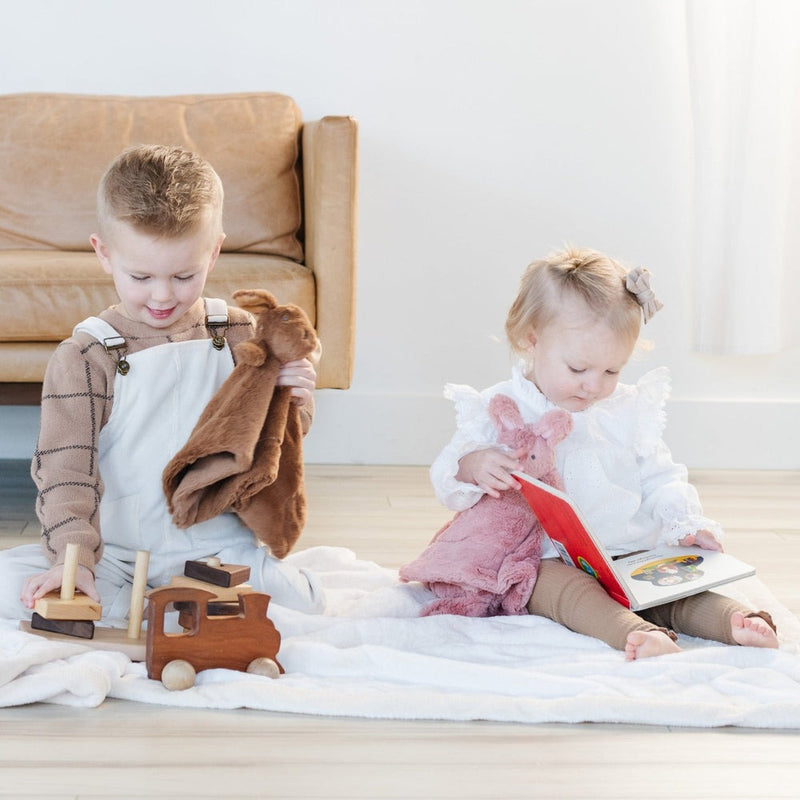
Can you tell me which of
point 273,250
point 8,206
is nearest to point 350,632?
point 273,250

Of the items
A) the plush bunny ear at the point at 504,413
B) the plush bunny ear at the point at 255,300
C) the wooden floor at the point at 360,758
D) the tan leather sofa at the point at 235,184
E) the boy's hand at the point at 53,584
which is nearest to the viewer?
the wooden floor at the point at 360,758

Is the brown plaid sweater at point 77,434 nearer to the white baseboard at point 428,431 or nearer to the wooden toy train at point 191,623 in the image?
the wooden toy train at point 191,623

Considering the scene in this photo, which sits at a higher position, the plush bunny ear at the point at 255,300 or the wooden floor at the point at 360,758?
the plush bunny ear at the point at 255,300

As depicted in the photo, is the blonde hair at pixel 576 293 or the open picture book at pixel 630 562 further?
the blonde hair at pixel 576 293

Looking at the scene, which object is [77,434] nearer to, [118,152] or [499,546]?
[499,546]

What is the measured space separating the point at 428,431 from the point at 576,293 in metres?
1.21

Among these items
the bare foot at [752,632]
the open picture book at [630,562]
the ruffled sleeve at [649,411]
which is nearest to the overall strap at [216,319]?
the open picture book at [630,562]

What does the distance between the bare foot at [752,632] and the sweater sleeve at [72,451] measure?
0.77 meters

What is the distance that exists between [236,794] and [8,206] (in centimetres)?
166

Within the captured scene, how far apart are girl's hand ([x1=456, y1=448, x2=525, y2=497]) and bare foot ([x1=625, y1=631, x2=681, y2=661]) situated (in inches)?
9.9

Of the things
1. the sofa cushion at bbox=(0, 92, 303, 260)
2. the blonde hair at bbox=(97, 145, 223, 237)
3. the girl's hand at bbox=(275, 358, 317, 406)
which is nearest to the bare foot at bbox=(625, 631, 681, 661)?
the girl's hand at bbox=(275, 358, 317, 406)

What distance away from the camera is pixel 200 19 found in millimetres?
2568

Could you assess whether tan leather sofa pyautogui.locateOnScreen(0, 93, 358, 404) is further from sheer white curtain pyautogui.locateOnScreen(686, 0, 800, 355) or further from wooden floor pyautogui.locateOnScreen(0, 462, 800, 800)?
wooden floor pyautogui.locateOnScreen(0, 462, 800, 800)

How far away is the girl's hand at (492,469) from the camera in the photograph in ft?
4.83
